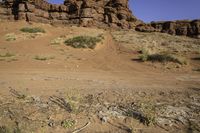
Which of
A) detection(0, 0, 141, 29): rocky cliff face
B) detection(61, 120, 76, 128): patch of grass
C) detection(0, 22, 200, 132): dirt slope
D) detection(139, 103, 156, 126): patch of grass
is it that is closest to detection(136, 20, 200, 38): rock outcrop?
detection(0, 0, 141, 29): rocky cliff face

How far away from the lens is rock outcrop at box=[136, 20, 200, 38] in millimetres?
32781

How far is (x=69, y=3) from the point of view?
35.0m

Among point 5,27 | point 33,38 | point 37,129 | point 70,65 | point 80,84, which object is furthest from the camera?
point 5,27

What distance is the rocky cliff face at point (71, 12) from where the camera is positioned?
3268 centimetres

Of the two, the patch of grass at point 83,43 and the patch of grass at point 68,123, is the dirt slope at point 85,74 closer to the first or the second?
the patch of grass at point 68,123

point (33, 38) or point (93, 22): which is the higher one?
point (93, 22)

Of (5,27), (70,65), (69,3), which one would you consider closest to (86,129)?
(70,65)

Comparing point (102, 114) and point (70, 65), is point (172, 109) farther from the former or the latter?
point (70, 65)

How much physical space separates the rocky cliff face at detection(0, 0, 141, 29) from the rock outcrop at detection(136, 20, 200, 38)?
2.30 metres

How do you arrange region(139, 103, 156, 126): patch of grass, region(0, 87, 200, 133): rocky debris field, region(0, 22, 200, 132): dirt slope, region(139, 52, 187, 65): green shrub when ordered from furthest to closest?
1. region(139, 52, 187, 65): green shrub
2. region(0, 22, 200, 132): dirt slope
3. region(139, 103, 156, 126): patch of grass
4. region(0, 87, 200, 133): rocky debris field

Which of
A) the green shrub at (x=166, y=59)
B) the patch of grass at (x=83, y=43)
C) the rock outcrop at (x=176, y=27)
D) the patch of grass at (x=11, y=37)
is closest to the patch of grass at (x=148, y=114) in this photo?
the green shrub at (x=166, y=59)

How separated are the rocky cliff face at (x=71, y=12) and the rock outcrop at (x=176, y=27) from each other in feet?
7.55

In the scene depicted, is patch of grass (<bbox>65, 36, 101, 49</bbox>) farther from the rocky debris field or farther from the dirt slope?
the rocky debris field

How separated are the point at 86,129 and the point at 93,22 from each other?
3013cm
